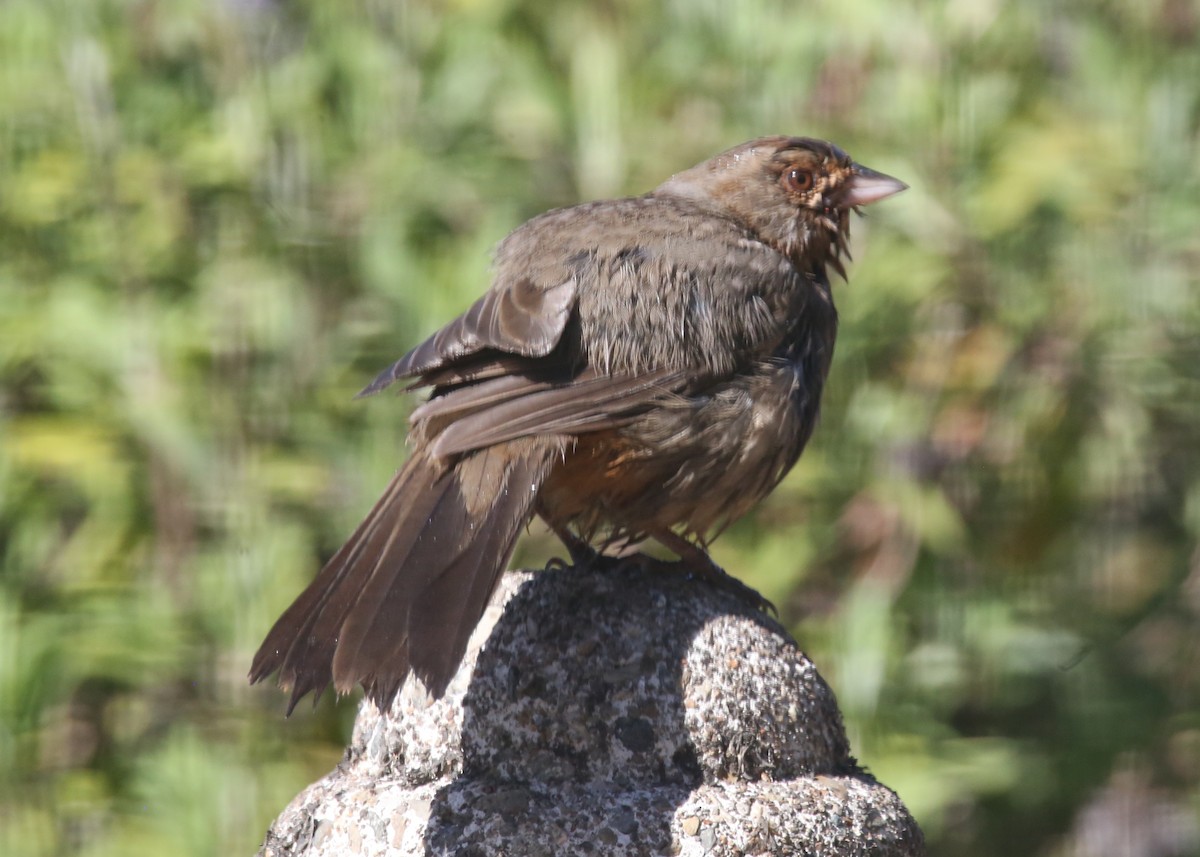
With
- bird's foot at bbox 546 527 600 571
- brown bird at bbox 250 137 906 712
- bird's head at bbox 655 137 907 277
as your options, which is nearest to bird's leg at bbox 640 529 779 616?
brown bird at bbox 250 137 906 712

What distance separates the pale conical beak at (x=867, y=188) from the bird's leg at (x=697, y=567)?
1117mm

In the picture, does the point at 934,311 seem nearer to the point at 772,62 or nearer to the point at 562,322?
the point at 772,62

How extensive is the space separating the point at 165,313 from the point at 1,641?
1.06 meters

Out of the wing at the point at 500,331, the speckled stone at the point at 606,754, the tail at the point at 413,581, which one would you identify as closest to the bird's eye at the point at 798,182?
the wing at the point at 500,331

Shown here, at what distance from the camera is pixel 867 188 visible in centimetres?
392

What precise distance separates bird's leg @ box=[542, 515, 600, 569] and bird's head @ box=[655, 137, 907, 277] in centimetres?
100

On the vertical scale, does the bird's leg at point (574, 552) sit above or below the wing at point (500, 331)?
below

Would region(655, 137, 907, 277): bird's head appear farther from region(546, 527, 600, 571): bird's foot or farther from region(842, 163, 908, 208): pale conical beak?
region(546, 527, 600, 571): bird's foot

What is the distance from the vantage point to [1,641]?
14.4 ft

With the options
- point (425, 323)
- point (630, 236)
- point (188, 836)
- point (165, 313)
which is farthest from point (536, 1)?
point (188, 836)

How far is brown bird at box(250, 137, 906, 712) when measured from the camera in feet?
8.28

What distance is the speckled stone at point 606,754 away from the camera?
7.54ft

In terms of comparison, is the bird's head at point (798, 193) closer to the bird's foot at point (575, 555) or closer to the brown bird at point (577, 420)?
the brown bird at point (577, 420)

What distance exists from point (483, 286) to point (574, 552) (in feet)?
5.11
